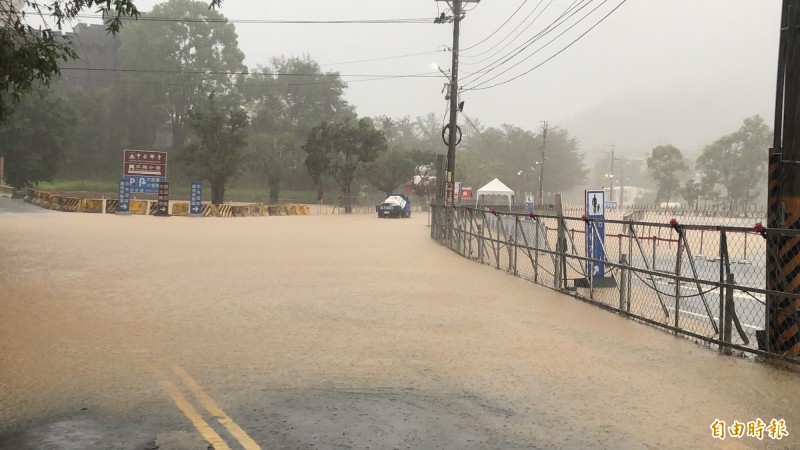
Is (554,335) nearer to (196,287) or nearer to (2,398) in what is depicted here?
(2,398)

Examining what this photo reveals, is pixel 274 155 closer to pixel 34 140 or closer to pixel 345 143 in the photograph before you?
pixel 345 143

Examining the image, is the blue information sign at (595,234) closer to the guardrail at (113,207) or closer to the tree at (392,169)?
the guardrail at (113,207)

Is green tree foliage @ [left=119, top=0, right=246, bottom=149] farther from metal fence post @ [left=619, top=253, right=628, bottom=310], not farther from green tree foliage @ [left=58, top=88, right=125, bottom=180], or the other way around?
metal fence post @ [left=619, top=253, right=628, bottom=310]

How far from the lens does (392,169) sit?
240 ft

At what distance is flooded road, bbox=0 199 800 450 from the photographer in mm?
5004

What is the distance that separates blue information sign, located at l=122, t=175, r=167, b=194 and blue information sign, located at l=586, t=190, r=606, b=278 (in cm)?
3557

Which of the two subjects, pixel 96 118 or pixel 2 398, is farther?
pixel 96 118

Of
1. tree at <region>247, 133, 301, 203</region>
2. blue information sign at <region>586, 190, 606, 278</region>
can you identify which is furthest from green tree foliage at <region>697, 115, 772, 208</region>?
blue information sign at <region>586, 190, 606, 278</region>

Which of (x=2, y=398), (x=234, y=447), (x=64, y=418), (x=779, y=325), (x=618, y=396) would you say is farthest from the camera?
(x=779, y=325)

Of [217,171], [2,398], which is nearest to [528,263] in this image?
[2,398]

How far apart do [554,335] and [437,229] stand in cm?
1894

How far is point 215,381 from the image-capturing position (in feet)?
20.8

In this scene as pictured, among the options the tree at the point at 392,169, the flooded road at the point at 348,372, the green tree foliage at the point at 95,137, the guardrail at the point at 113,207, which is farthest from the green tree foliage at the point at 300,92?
the flooded road at the point at 348,372

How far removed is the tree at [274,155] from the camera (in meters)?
74.2
